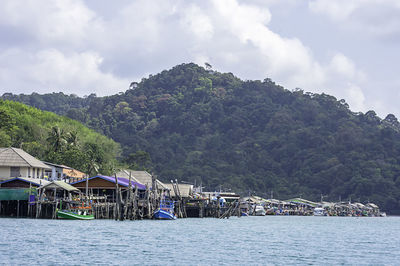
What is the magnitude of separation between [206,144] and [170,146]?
1045 centimetres

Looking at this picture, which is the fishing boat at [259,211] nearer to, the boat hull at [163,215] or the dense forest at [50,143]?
the dense forest at [50,143]

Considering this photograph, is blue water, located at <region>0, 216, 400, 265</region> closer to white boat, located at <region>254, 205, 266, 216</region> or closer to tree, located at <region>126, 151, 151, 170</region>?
white boat, located at <region>254, 205, 266, 216</region>

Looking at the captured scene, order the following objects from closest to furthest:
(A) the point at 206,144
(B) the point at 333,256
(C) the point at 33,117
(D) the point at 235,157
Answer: (B) the point at 333,256 → (C) the point at 33,117 → (D) the point at 235,157 → (A) the point at 206,144

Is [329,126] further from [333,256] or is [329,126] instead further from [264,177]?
[333,256]

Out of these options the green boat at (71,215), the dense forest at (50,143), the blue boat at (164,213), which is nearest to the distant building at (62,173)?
the dense forest at (50,143)

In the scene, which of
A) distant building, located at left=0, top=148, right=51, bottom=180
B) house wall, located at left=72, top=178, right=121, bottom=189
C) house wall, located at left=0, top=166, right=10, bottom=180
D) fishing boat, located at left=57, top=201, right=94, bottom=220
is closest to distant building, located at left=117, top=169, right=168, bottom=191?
house wall, located at left=72, top=178, right=121, bottom=189

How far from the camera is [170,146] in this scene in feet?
547

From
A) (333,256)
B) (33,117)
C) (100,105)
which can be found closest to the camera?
(333,256)

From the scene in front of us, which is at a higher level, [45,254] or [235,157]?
[235,157]

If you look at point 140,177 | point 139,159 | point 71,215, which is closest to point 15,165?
point 71,215

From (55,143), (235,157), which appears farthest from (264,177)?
(55,143)

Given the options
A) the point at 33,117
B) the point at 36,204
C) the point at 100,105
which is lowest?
the point at 36,204

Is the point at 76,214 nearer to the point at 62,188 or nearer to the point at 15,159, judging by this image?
the point at 62,188

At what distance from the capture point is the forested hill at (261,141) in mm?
146750
